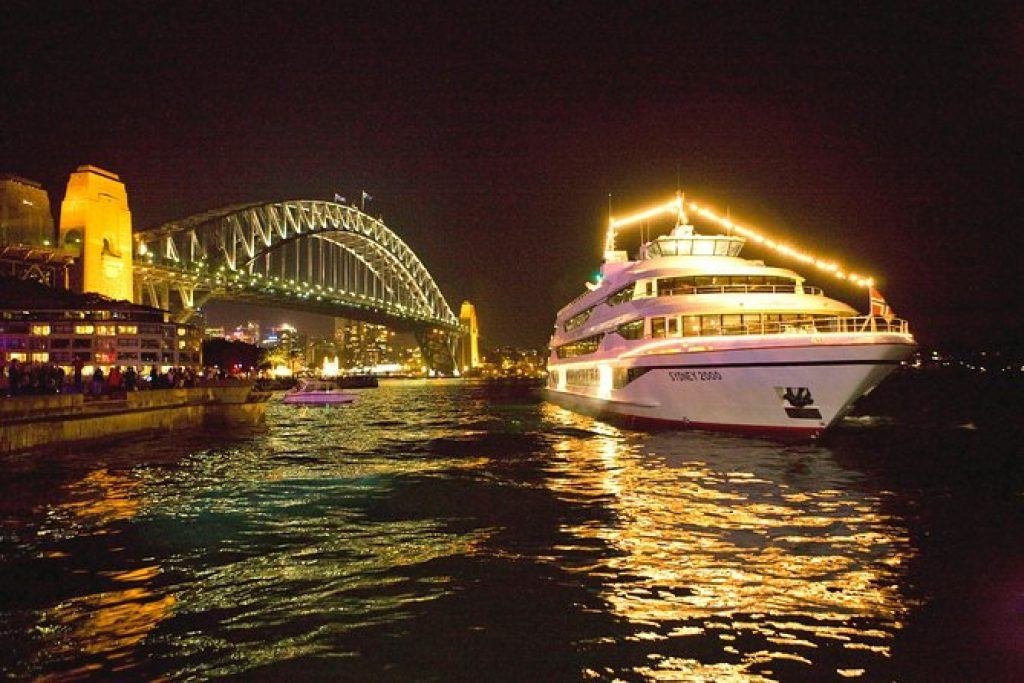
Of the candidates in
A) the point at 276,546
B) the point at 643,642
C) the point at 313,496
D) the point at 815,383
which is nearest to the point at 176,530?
the point at 276,546

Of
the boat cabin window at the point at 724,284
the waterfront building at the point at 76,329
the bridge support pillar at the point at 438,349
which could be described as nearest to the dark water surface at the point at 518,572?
the boat cabin window at the point at 724,284

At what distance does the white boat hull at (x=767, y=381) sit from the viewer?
75.1 feet

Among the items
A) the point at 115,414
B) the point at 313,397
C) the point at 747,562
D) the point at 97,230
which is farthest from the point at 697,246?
the point at 97,230

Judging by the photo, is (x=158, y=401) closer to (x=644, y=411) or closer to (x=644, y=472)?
(x=644, y=411)

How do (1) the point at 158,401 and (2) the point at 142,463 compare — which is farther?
(1) the point at 158,401

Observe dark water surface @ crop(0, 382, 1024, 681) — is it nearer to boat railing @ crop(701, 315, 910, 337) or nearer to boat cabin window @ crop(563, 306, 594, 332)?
boat railing @ crop(701, 315, 910, 337)

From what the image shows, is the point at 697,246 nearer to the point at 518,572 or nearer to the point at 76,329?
the point at 518,572

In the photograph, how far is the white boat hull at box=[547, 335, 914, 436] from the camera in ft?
75.1

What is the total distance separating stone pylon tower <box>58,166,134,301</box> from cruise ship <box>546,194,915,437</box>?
61.0m

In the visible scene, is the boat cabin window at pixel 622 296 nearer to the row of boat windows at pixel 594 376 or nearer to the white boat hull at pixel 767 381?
the row of boat windows at pixel 594 376

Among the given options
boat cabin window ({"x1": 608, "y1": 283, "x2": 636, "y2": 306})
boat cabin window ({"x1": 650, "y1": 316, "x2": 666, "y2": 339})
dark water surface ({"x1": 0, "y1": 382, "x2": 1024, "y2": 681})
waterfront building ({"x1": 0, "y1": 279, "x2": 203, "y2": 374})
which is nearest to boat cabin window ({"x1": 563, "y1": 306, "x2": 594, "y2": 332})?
boat cabin window ({"x1": 608, "y1": 283, "x2": 636, "y2": 306})

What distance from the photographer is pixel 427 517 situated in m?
13.0

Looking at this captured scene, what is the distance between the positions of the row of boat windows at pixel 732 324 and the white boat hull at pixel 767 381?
98 cm

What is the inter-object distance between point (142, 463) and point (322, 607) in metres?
15.6
